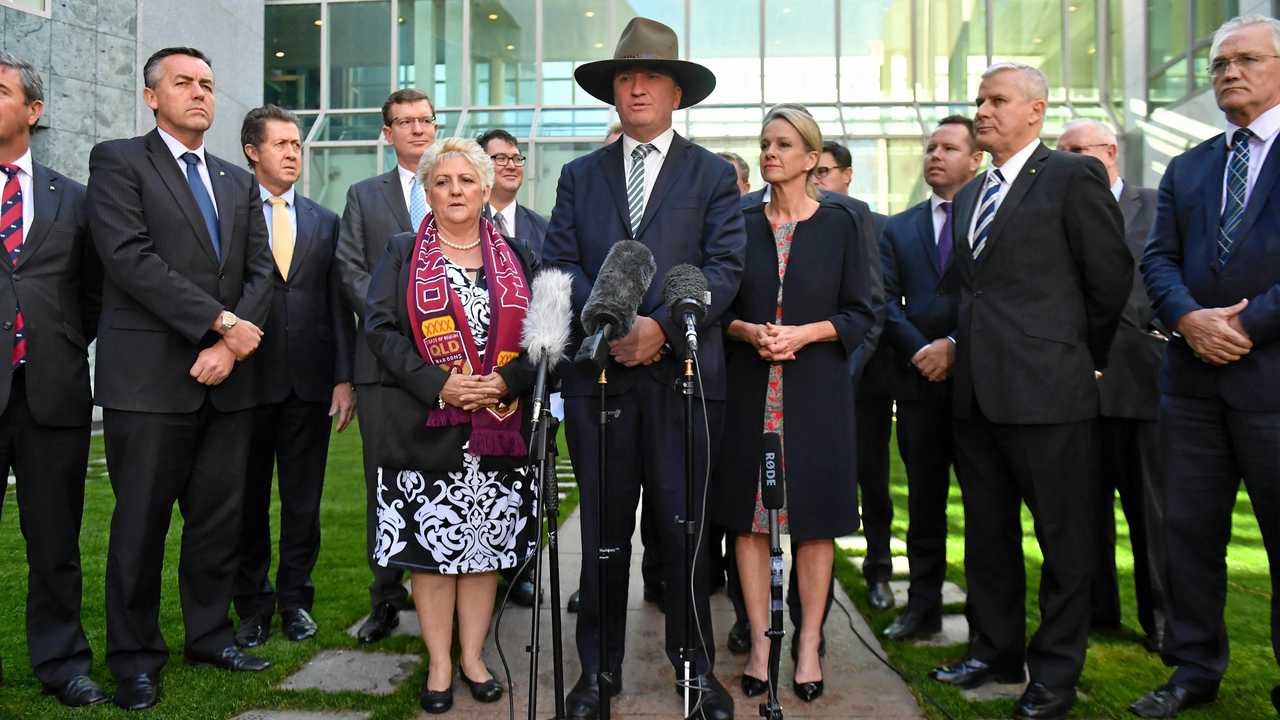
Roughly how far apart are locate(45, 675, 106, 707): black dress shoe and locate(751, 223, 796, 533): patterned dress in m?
2.68

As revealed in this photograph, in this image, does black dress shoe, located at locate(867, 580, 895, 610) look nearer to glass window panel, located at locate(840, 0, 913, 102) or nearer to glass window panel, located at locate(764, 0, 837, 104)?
glass window panel, located at locate(764, 0, 837, 104)

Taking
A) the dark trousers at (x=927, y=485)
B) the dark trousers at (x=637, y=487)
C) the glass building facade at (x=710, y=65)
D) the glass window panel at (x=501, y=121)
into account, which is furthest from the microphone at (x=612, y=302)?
the glass window panel at (x=501, y=121)

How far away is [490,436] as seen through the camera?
406 cm

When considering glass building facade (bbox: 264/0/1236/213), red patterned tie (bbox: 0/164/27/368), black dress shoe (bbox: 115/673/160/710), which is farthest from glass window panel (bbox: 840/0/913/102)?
black dress shoe (bbox: 115/673/160/710)

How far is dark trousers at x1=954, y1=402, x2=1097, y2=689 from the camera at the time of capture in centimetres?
401

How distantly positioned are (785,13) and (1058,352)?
60.7 ft

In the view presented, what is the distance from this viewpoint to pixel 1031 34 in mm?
21141

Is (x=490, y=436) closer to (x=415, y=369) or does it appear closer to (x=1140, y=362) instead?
(x=415, y=369)

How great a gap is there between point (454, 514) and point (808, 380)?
5.06ft

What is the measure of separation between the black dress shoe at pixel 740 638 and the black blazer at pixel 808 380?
800 millimetres

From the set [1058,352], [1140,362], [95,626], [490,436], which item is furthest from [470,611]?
[1140,362]

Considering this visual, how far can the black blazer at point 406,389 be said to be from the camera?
404cm

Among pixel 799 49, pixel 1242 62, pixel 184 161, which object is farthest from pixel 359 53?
pixel 1242 62

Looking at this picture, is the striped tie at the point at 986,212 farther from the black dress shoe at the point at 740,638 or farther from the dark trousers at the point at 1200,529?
the black dress shoe at the point at 740,638
